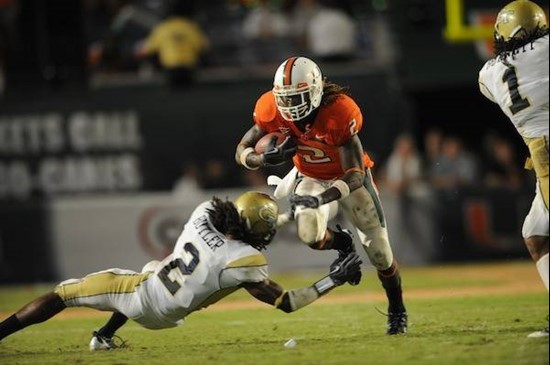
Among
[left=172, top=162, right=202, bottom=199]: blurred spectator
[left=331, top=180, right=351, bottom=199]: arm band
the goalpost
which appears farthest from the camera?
[left=172, top=162, right=202, bottom=199]: blurred spectator

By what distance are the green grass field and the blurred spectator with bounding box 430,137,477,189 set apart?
303 cm

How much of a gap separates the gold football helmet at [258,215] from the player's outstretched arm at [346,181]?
403 mm

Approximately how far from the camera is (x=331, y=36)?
15.6m

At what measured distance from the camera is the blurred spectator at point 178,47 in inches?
617

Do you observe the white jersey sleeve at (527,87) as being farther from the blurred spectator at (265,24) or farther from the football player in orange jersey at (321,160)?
the blurred spectator at (265,24)

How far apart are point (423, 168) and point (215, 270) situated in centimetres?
931

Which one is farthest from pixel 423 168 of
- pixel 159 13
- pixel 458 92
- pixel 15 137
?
pixel 15 137

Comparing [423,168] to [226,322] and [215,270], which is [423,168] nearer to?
[226,322]

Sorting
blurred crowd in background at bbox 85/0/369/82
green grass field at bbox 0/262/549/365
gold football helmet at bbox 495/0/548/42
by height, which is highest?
blurred crowd in background at bbox 85/0/369/82

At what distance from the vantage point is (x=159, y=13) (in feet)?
55.4

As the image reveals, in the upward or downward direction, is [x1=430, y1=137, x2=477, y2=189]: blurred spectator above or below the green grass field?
above

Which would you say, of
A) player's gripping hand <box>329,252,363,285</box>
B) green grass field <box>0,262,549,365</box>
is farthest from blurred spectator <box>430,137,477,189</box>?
player's gripping hand <box>329,252,363,285</box>

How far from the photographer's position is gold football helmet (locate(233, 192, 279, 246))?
22.0 ft

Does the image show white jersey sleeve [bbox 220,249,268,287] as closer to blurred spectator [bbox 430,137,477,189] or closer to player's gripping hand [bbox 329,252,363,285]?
player's gripping hand [bbox 329,252,363,285]
